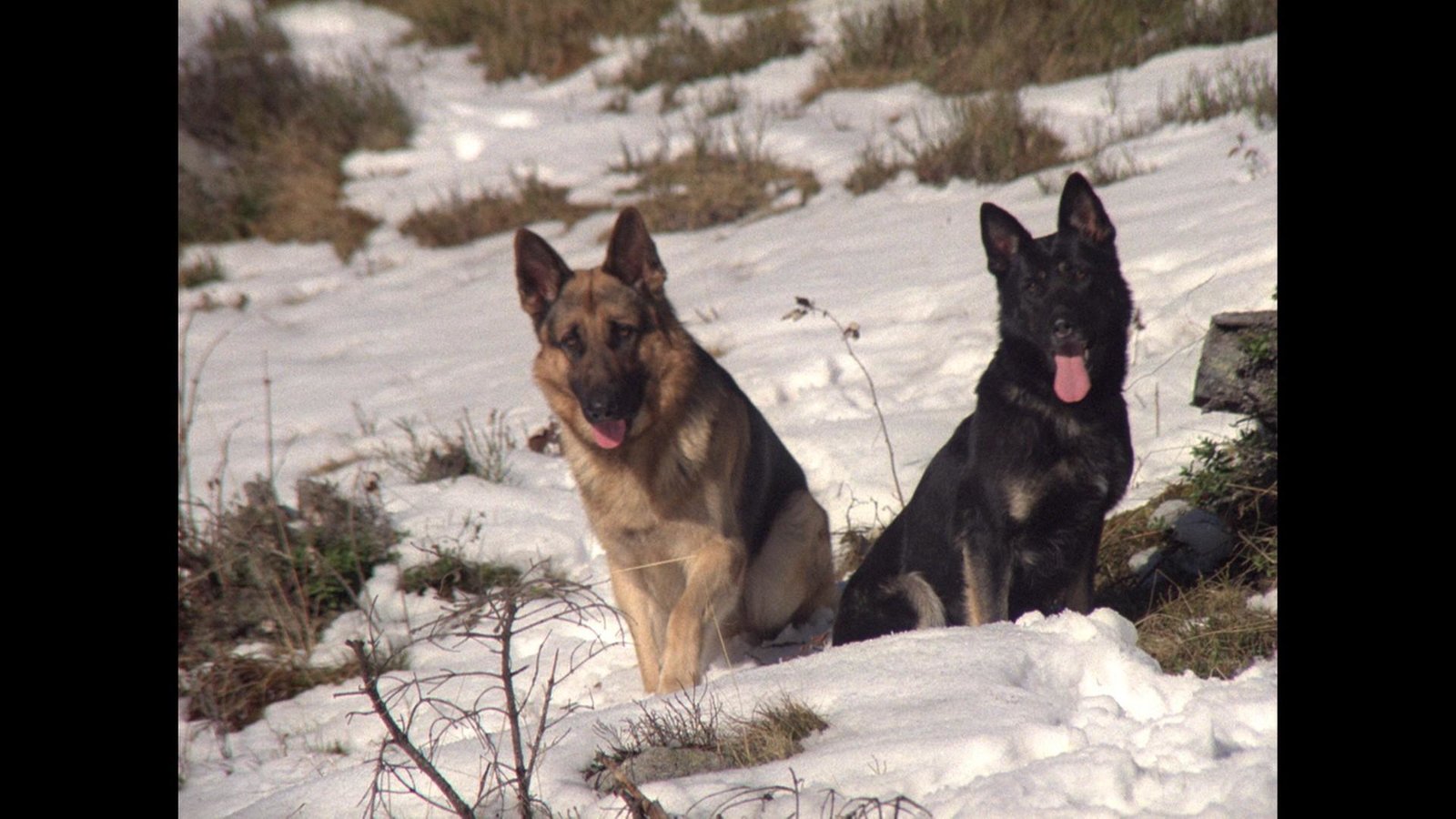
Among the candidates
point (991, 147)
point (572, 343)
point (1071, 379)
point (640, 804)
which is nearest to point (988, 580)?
point (1071, 379)

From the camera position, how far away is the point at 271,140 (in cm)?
1246

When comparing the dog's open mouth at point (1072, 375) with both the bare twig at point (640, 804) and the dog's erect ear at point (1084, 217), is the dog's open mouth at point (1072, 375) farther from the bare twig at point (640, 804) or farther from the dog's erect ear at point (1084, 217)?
the bare twig at point (640, 804)

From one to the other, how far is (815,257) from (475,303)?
9.77 ft

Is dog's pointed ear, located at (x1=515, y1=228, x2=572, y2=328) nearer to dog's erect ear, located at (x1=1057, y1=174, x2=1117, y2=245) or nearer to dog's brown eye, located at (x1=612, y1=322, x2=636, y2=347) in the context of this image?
dog's brown eye, located at (x1=612, y1=322, x2=636, y2=347)

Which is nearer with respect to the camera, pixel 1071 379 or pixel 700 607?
pixel 1071 379

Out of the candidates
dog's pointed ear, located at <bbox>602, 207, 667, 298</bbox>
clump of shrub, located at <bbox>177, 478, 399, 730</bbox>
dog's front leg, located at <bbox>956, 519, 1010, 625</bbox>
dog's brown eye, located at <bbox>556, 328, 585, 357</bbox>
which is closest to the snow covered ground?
clump of shrub, located at <bbox>177, 478, 399, 730</bbox>

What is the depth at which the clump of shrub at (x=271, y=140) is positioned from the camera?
11617mm

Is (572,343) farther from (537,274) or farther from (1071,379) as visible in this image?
(1071,379)

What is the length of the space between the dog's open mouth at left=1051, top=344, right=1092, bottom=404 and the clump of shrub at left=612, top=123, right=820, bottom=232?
19.7 feet

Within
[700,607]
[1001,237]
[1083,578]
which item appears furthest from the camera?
[700,607]

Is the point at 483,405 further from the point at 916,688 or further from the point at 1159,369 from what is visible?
the point at 916,688

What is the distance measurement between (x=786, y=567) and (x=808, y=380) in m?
2.15

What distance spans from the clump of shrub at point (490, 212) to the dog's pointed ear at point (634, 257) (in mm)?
6033

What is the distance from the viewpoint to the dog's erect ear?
4230mm
